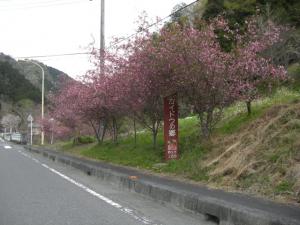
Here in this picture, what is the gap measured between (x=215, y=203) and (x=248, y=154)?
4.33 m

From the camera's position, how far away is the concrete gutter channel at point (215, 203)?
328 inches

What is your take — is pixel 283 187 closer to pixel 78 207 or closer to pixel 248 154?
pixel 248 154

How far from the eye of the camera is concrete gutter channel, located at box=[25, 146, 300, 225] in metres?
8.33

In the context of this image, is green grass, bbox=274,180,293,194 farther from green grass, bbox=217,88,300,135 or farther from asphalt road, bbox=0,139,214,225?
green grass, bbox=217,88,300,135

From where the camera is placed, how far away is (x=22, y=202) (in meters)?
11.3

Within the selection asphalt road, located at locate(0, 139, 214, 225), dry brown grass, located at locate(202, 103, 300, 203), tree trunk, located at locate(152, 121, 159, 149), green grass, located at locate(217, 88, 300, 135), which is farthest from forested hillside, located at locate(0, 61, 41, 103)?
asphalt road, located at locate(0, 139, 214, 225)

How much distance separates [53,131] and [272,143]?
40.0 m

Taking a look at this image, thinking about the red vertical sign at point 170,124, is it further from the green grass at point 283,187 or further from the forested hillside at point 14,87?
the forested hillside at point 14,87

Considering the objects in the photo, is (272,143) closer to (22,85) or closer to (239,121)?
(239,121)

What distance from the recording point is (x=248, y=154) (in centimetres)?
1366

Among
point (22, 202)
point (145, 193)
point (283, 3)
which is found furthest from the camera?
point (283, 3)

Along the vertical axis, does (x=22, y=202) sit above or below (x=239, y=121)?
below

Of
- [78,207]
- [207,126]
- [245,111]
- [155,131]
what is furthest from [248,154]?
[155,131]

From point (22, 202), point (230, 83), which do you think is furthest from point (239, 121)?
point (22, 202)
